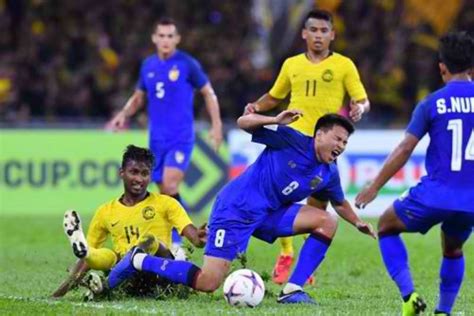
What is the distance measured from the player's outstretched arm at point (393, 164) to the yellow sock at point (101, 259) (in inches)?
98.6

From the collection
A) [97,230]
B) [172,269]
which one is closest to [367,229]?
[172,269]

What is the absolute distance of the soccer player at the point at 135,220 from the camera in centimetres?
1038

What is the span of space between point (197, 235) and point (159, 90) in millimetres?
5169

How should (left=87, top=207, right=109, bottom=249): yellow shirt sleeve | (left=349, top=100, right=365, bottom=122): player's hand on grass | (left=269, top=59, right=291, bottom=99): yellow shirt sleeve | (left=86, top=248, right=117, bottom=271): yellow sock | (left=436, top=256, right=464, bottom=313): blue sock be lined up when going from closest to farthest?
(left=436, top=256, right=464, bottom=313): blue sock
(left=86, top=248, right=117, bottom=271): yellow sock
(left=87, top=207, right=109, bottom=249): yellow shirt sleeve
(left=349, top=100, right=365, bottom=122): player's hand on grass
(left=269, top=59, right=291, bottom=99): yellow shirt sleeve

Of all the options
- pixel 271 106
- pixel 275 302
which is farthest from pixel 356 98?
pixel 275 302

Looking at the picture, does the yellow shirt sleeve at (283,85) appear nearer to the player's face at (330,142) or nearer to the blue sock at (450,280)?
the player's face at (330,142)

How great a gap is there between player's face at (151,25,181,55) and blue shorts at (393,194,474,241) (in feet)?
22.0

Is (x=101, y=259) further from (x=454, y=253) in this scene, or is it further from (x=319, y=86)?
(x=319, y=86)

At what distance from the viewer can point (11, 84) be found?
77.2ft

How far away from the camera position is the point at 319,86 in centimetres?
1219

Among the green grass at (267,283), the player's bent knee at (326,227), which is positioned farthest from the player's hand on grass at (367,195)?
the player's bent knee at (326,227)

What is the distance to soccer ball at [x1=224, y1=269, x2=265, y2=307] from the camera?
385 inches

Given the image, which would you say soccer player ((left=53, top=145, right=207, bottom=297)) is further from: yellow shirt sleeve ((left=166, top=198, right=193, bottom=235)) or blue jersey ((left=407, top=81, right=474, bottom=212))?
blue jersey ((left=407, top=81, right=474, bottom=212))

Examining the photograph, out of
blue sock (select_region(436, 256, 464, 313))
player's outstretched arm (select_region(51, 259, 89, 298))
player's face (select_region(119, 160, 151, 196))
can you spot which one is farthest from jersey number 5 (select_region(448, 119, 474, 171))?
player's outstretched arm (select_region(51, 259, 89, 298))
